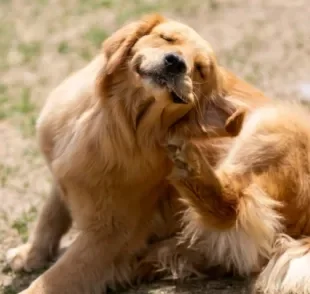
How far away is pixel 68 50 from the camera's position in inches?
331

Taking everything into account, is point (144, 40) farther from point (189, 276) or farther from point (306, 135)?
point (189, 276)

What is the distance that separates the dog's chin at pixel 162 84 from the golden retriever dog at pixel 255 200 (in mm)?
217

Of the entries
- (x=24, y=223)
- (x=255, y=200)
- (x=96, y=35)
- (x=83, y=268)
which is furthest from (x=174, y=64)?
(x=96, y=35)

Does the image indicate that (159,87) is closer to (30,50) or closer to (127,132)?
(127,132)

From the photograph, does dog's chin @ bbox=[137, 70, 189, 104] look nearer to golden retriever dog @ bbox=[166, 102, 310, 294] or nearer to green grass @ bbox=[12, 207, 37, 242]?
golden retriever dog @ bbox=[166, 102, 310, 294]

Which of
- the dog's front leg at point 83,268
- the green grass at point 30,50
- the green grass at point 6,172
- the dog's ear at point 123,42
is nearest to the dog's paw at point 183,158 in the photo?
the dog's ear at point 123,42

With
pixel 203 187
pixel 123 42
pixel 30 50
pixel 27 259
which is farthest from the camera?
pixel 30 50

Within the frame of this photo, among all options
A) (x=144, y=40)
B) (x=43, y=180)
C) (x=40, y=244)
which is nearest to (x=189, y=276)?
(x=40, y=244)

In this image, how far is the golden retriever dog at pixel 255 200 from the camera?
4340 mm

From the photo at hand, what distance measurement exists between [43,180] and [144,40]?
2051 millimetres

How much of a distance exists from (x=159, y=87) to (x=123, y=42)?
0.37m

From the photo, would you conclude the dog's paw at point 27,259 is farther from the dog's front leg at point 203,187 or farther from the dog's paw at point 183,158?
the dog's paw at point 183,158

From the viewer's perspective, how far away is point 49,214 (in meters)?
5.21

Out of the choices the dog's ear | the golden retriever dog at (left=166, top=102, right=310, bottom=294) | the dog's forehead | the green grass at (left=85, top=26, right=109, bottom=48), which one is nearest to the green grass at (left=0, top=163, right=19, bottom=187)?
the golden retriever dog at (left=166, top=102, right=310, bottom=294)
